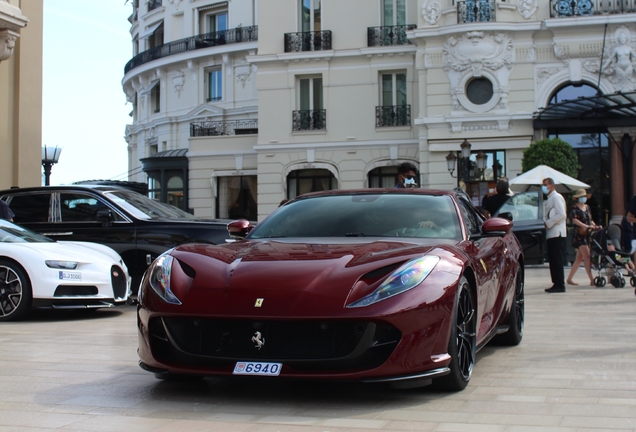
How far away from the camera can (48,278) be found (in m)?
9.50

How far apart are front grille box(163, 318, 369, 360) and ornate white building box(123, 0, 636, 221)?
22.8 meters

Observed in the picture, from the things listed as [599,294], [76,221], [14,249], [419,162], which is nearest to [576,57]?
[419,162]

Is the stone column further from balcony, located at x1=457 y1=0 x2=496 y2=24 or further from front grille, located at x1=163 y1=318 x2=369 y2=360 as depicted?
front grille, located at x1=163 y1=318 x2=369 y2=360

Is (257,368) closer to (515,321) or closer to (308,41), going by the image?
(515,321)

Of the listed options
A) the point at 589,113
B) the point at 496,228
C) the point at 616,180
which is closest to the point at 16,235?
the point at 496,228

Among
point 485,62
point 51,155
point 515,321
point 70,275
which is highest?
point 485,62

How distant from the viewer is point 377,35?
109 ft

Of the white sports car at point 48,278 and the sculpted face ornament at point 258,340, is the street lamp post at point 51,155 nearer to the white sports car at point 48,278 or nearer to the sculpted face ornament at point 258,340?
the white sports car at point 48,278

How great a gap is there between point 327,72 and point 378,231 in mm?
28182

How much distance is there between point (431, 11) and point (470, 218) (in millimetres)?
24574

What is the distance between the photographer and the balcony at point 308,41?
1324 inches

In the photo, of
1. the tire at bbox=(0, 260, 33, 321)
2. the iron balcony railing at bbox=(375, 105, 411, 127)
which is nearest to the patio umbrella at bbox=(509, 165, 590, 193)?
the iron balcony railing at bbox=(375, 105, 411, 127)

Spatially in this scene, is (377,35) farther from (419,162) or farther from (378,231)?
(378,231)

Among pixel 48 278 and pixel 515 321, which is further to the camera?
pixel 48 278
